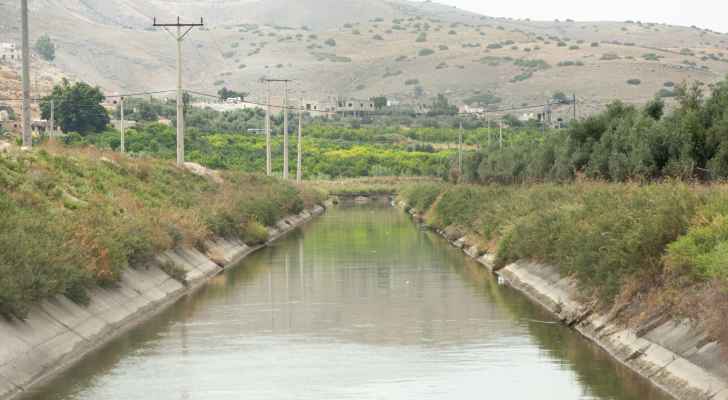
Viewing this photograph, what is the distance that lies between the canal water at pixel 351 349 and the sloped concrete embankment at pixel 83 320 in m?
0.42

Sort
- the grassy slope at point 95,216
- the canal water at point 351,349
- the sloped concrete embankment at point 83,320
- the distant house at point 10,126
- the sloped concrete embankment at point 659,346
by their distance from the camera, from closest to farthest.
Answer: the sloped concrete embankment at point 659,346 < the canal water at point 351,349 < the sloped concrete embankment at point 83,320 < the grassy slope at point 95,216 < the distant house at point 10,126

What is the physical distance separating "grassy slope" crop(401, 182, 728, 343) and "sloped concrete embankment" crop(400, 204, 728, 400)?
0.36 meters

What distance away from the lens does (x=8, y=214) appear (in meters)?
31.7

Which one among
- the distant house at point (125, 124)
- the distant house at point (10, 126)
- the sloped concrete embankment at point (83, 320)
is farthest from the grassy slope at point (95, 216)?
the distant house at point (125, 124)

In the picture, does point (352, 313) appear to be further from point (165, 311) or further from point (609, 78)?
point (609, 78)

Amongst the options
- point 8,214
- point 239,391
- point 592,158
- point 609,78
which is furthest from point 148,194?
point 609,78

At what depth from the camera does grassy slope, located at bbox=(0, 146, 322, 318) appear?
26.8 metres

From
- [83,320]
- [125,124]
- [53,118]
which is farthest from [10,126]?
[83,320]

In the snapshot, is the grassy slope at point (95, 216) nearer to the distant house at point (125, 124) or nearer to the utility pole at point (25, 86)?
the utility pole at point (25, 86)

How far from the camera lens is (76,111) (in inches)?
4798

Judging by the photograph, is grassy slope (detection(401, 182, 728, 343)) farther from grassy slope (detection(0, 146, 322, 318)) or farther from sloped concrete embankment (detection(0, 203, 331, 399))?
grassy slope (detection(0, 146, 322, 318))

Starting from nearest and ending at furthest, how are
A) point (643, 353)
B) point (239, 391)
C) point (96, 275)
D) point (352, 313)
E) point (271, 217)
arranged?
1. point (239, 391)
2. point (643, 353)
3. point (96, 275)
4. point (352, 313)
5. point (271, 217)

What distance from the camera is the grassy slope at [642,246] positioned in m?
23.6

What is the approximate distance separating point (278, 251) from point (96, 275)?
90.6 ft
